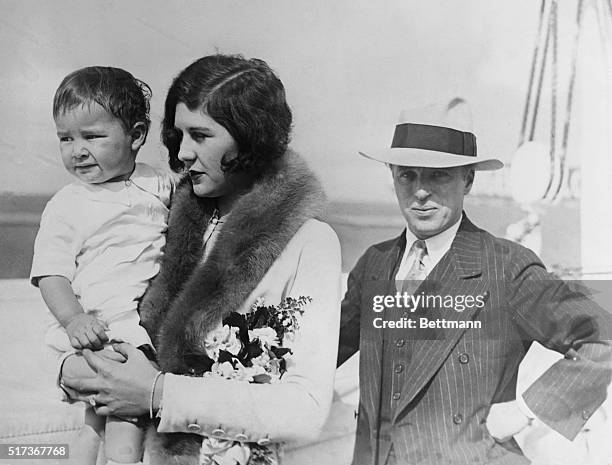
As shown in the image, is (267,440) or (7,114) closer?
(267,440)

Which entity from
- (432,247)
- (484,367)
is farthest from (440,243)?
(484,367)

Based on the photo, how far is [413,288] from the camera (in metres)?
2.56

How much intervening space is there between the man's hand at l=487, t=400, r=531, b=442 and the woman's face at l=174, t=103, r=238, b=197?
112cm

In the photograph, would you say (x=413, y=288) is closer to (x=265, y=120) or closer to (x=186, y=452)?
(x=265, y=120)

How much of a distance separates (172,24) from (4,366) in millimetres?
1288

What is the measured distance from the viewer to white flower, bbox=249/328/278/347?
8.31ft

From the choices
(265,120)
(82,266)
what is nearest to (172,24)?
(265,120)

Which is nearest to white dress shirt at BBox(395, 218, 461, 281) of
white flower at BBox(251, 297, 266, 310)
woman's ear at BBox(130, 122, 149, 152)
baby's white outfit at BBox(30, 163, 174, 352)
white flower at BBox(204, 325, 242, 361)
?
white flower at BBox(251, 297, 266, 310)

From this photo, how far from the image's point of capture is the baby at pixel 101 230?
8.46 ft

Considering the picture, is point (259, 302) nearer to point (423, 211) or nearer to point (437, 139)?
point (423, 211)

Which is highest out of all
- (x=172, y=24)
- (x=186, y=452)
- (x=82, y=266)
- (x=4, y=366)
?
(x=172, y=24)

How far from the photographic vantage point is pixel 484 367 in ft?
8.23

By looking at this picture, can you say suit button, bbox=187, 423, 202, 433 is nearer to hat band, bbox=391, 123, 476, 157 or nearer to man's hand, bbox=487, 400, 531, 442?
man's hand, bbox=487, 400, 531, 442

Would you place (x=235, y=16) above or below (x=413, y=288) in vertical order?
above
